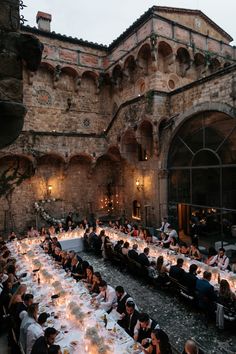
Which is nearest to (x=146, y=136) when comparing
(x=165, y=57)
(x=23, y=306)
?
(x=165, y=57)

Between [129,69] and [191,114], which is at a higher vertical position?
[129,69]

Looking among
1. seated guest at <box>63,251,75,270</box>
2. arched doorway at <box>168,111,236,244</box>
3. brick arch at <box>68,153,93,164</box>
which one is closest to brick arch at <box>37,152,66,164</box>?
brick arch at <box>68,153,93,164</box>

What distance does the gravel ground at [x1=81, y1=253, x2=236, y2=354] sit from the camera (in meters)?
6.17

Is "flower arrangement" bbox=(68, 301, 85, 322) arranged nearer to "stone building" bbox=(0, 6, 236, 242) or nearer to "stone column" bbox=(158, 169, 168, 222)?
"stone building" bbox=(0, 6, 236, 242)

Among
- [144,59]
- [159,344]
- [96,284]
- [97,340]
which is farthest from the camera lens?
[144,59]

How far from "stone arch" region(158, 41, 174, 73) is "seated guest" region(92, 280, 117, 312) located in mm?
15575

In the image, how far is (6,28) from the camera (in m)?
2.52

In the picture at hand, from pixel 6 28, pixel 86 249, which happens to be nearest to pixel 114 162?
Result: pixel 86 249

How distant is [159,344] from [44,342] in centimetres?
198

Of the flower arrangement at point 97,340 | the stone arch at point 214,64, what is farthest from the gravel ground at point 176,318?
the stone arch at point 214,64

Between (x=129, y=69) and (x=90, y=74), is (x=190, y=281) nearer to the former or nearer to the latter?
(x=129, y=69)

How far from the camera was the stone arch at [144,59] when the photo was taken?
1781 centimetres

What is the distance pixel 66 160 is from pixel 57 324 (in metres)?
12.9

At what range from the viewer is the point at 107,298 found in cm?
675
